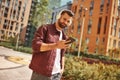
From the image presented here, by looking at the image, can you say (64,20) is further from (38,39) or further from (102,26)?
(102,26)

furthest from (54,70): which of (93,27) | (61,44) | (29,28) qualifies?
(29,28)

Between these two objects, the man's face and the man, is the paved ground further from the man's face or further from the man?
the man's face

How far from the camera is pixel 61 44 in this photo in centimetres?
311

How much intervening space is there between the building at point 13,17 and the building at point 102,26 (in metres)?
19.8

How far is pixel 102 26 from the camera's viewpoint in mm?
56812

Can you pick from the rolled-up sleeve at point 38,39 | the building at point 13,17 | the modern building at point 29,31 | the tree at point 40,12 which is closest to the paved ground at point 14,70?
the rolled-up sleeve at point 38,39

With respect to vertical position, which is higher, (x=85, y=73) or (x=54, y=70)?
(x=54, y=70)

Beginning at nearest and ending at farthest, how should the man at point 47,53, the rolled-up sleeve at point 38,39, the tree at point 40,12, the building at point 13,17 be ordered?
the rolled-up sleeve at point 38,39 → the man at point 47,53 → the tree at point 40,12 → the building at point 13,17

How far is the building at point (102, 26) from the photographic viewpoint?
179 feet

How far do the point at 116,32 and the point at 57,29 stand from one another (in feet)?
181

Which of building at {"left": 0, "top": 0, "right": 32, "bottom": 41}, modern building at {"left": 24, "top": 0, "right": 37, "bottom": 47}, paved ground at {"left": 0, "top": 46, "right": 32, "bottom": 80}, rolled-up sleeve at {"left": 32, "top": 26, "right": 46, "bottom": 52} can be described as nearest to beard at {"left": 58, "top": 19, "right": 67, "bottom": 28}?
rolled-up sleeve at {"left": 32, "top": 26, "right": 46, "bottom": 52}

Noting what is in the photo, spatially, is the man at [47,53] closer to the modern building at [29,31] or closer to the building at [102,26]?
the building at [102,26]

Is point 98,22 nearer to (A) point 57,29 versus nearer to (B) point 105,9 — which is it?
(B) point 105,9

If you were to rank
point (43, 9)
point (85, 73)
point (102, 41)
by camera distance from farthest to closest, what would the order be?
point (43, 9) < point (102, 41) < point (85, 73)
